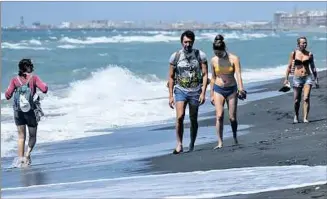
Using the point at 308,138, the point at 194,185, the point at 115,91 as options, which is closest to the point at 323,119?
the point at 308,138

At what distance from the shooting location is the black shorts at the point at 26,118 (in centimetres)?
934

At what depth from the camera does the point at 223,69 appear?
9.36 metres

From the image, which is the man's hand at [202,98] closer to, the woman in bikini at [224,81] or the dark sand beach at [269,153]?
the woman in bikini at [224,81]

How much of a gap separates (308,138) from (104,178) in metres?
2.96

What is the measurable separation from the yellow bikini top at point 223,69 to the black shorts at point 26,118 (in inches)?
86.8

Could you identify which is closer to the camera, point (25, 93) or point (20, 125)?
point (25, 93)

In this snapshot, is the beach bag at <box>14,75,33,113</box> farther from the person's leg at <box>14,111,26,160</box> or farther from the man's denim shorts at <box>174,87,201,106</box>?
the man's denim shorts at <box>174,87,201,106</box>

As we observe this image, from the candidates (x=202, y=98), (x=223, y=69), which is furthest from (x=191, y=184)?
(x=223, y=69)

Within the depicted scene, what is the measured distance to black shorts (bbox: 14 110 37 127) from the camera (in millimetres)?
9336

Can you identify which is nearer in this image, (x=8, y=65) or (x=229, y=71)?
(x=229, y=71)

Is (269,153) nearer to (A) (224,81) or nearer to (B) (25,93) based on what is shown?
(A) (224,81)

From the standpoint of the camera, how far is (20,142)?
948 cm

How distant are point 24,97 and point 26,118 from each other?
304 millimetres

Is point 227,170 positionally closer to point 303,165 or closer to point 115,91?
point 303,165
